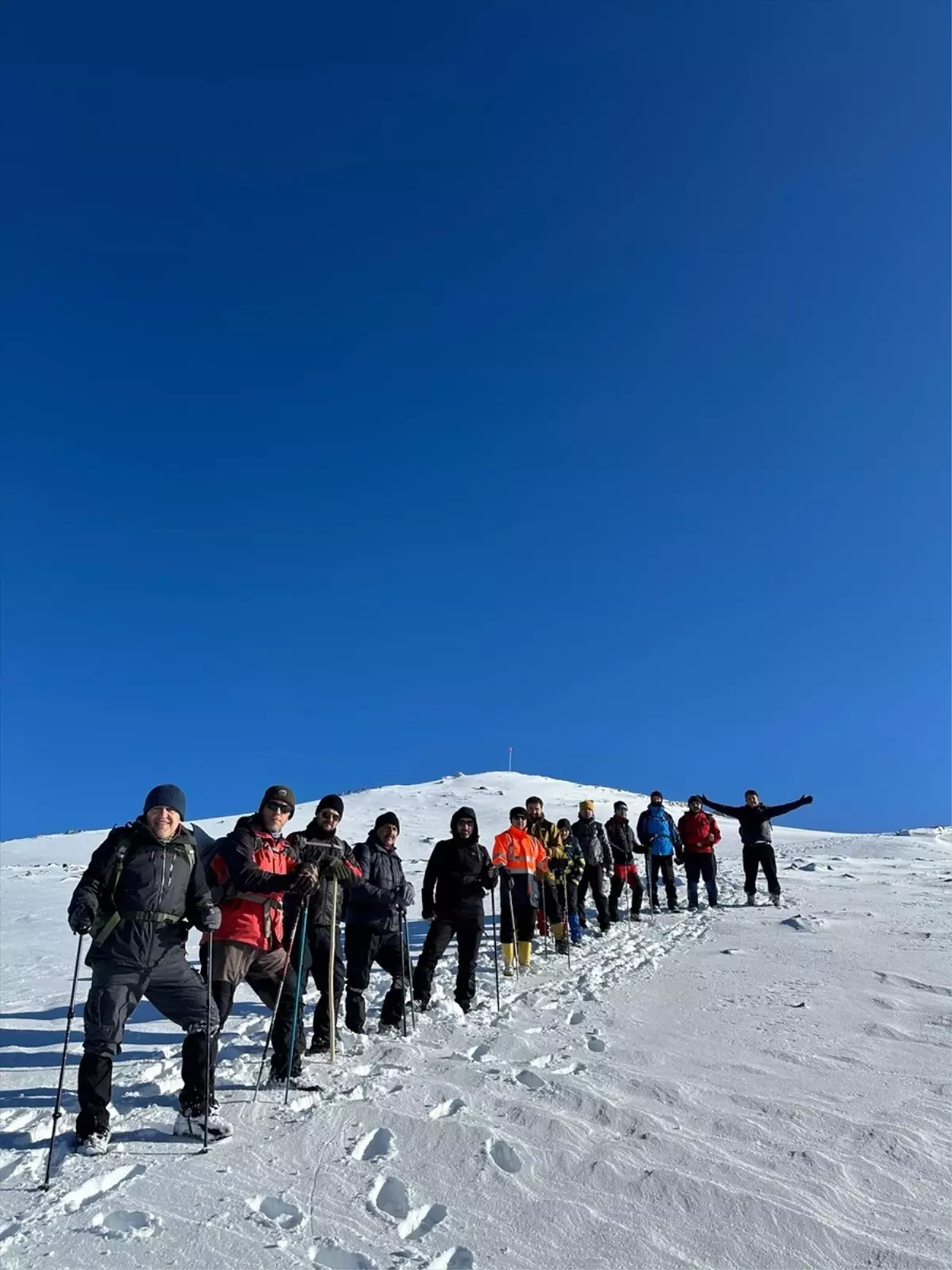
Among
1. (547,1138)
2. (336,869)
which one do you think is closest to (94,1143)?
(336,869)

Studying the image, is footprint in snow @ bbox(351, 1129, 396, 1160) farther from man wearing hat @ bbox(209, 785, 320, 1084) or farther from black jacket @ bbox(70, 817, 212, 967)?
black jacket @ bbox(70, 817, 212, 967)

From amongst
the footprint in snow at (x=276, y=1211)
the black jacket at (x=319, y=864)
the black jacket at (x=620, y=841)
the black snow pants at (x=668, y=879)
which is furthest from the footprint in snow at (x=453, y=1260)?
the black snow pants at (x=668, y=879)

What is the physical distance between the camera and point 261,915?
18.9 ft

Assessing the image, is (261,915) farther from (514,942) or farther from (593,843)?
(593,843)

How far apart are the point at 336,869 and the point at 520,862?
13.4ft

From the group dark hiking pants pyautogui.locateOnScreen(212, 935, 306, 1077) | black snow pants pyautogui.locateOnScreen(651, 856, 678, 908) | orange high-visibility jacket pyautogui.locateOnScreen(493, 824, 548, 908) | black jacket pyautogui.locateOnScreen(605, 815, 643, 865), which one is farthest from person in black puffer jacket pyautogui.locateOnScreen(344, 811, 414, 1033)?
black snow pants pyautogui.locateOnScreen(651, 856, 678, 908)

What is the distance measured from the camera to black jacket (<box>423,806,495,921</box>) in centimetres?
834

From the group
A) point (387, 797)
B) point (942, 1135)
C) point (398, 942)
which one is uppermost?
point (387, 797)

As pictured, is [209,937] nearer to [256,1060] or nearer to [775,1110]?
[256,1060]

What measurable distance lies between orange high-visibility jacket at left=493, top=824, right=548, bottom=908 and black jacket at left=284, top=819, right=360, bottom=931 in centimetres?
329

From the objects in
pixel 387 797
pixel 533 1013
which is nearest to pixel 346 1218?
pixel 533 1013

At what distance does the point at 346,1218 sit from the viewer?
12.7ft

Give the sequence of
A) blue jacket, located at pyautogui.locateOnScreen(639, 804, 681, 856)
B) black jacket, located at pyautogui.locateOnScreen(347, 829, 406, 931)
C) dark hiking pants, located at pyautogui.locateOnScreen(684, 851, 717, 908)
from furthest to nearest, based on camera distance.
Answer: dark hiking pants, located at pyautogui.locateOnScreen(684, 851, 717, 908)
blue jacket, located at pyautogui.locateOnScreen(639, 804, 681, 856)
black jacket, located at pyautogui.locateOnScreen(347, 829, 406, 931)

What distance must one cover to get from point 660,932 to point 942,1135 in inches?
333
